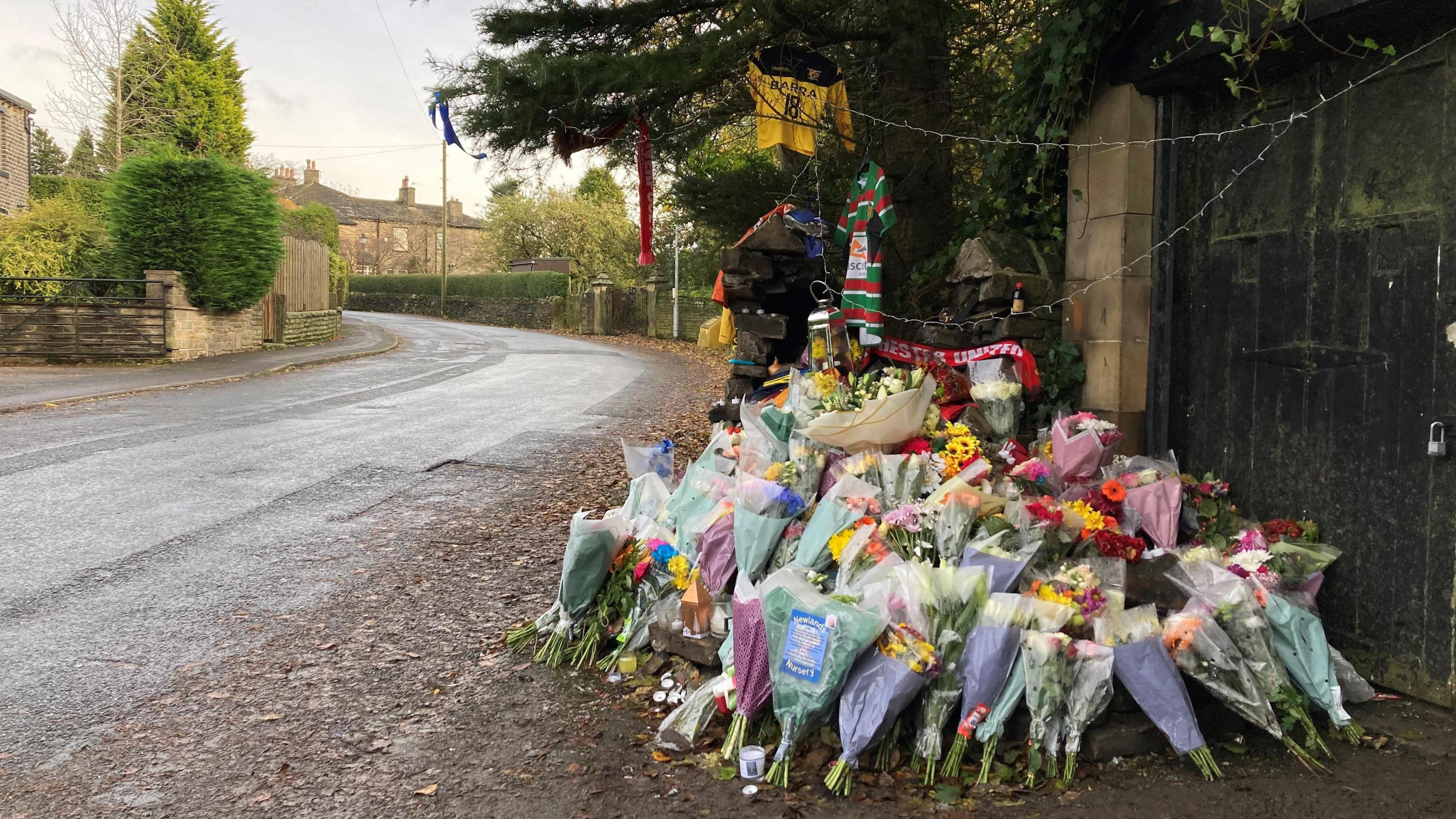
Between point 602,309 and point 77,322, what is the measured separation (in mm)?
18211

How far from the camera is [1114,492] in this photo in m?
4.44

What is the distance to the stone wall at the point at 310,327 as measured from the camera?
22.0 m

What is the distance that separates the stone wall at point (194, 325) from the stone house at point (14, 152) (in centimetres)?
1162

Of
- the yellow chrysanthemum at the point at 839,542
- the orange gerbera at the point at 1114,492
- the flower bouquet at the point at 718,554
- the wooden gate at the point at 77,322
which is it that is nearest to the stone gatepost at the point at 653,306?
the wooden gate at the point at 77,322

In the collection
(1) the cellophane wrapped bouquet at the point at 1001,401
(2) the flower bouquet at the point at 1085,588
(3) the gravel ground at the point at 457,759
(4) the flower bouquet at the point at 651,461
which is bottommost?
(3) the gravel ground at the point at 457,759

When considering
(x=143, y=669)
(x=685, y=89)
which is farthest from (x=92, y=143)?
(x=143, y=669)

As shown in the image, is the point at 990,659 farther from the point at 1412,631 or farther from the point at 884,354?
the point at 884,354

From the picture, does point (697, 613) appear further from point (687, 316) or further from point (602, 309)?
point (602, 309)

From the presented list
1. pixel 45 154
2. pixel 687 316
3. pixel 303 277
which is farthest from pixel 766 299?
pixel 45 154

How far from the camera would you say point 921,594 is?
363cm

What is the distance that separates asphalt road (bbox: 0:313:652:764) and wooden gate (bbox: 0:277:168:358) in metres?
3.43

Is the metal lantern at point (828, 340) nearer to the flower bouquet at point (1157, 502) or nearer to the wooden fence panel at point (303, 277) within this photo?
the flower bouquet at point (1157, 502)

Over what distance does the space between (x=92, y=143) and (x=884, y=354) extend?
27111 millimetres

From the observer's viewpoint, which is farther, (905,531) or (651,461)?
(651,461)
